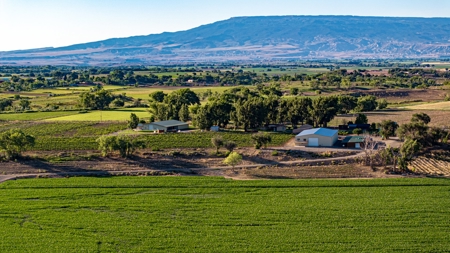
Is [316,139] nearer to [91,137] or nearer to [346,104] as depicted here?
[346,104]

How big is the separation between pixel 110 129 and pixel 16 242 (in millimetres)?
44500

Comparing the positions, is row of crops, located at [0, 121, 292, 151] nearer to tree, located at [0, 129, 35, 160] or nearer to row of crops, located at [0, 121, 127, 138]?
row of crops, located at [0, 121, 127, 138]

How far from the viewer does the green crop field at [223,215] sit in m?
29.9

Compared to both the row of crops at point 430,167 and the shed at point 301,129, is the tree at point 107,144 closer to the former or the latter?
the shed at point 301,129

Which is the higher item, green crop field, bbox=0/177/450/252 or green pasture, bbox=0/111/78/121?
green pasture, bbox=0/111/78/121

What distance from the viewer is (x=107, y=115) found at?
9062cm

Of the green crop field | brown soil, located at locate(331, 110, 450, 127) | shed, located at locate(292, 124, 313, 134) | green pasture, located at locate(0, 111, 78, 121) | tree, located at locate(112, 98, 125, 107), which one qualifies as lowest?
the green crop field

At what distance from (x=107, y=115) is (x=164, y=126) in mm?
24564

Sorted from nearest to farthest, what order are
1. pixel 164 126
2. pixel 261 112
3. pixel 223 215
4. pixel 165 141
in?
pixel 223 215 < pixel 165 141 < pixel 164 126 < pixel 261 112

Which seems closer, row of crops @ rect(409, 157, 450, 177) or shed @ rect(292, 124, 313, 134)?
row of crops @ rect(409, 157, 450, 177)

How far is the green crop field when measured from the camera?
98.0ft

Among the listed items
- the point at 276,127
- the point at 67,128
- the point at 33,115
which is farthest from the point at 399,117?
the point at 33,115

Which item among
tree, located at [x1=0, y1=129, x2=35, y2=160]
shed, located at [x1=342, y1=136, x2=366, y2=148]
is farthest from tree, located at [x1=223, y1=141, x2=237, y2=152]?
tree, located at [x1=0, y1=129, x2=35, y2=160]

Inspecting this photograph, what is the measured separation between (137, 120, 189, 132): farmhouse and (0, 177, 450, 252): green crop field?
2682 centimetres
